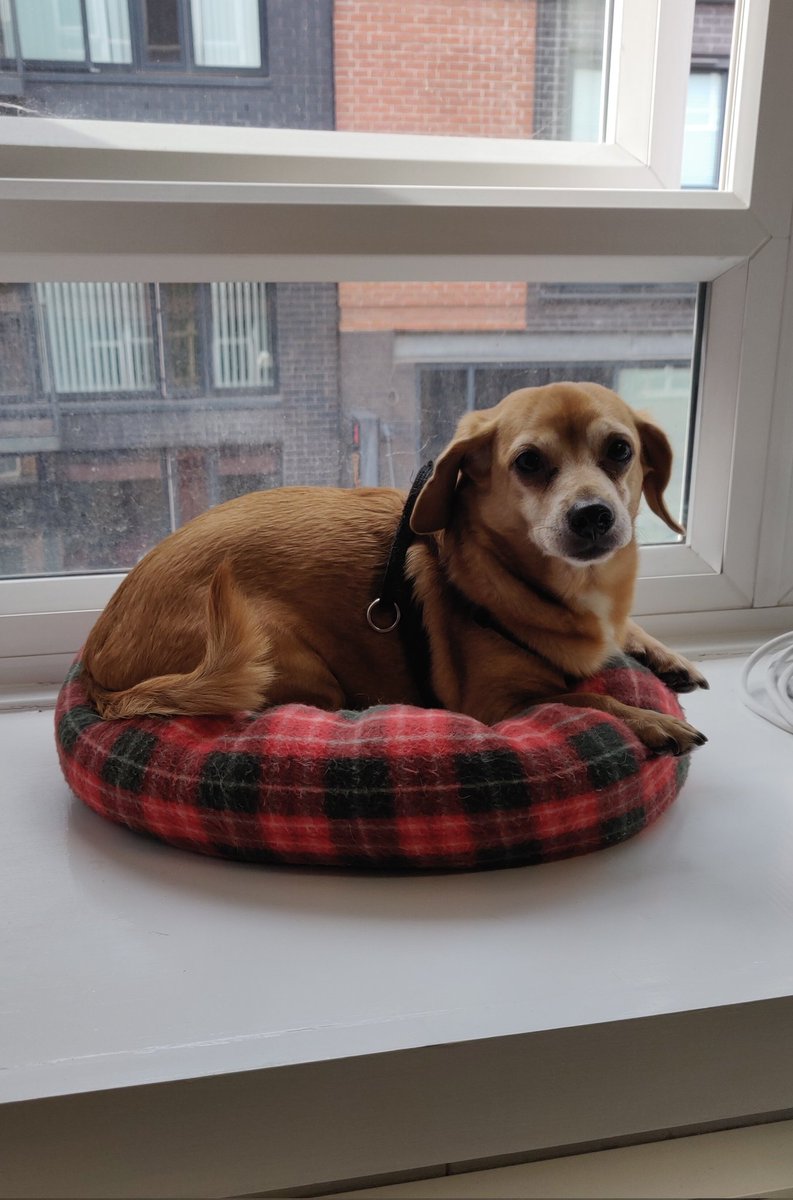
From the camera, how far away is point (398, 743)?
0.85m

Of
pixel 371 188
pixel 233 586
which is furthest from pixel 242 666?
pixel 371 188

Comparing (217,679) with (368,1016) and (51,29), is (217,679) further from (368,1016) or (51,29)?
(51,29)

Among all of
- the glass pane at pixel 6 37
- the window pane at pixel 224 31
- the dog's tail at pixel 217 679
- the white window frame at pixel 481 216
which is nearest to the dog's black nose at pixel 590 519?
the dog's tail at pixel 217 679

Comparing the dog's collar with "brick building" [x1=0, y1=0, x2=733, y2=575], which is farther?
"brick building" [x1=0, y1=0, x2=733, y2=575]

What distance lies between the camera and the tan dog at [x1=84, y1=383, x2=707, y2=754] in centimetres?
97

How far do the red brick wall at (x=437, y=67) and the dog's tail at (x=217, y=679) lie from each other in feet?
2.36

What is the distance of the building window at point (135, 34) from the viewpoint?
3.84 ft

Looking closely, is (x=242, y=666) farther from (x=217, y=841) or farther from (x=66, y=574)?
A: (x=66, y=574)

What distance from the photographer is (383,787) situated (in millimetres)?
813

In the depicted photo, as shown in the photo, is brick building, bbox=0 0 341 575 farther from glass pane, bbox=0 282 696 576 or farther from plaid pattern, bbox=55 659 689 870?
plaid pattern, bbox=55 659 689 870

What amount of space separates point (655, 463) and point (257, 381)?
59 cm

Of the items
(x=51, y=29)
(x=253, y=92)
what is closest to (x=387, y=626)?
(x=253, y=92)

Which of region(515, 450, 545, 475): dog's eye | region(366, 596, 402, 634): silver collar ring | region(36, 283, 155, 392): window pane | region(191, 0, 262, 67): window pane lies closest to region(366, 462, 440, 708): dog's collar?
region(366, 596, 402, 634): silver collar ring

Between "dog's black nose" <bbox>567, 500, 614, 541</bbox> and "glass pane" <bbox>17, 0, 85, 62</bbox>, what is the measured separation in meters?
0.86
